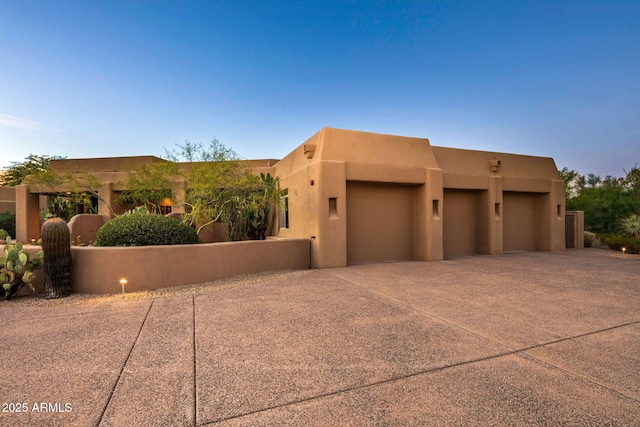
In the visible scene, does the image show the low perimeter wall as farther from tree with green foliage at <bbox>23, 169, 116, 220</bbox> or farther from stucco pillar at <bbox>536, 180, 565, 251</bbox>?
stucco pillar at <bbox>536, 180, 565, 251</bbox>

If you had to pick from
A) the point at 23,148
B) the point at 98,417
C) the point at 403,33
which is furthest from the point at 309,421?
the point at 23,148

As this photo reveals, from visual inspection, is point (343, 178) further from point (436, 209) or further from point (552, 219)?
point (552, 219)

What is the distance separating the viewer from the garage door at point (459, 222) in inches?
456

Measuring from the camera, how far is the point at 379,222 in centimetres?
1009

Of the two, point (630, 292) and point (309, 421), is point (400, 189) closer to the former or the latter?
point (630, 292)

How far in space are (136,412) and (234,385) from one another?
28.5 inches

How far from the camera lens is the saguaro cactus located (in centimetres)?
583

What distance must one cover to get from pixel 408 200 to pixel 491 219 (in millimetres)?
3964

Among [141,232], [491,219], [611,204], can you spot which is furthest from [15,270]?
[611,204]

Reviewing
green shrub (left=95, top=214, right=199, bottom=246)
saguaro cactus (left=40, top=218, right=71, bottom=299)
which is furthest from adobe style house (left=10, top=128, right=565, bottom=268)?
saguaro cactus (left=40, top=218, right=71, bottom=299)

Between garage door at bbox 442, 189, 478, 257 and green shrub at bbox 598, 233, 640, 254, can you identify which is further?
green shrub at bbox 598, 233, 640, 254

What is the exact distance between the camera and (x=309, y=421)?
2037 mm

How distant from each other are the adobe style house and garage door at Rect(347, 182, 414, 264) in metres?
0.03

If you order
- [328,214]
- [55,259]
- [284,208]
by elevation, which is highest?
[284,208]
